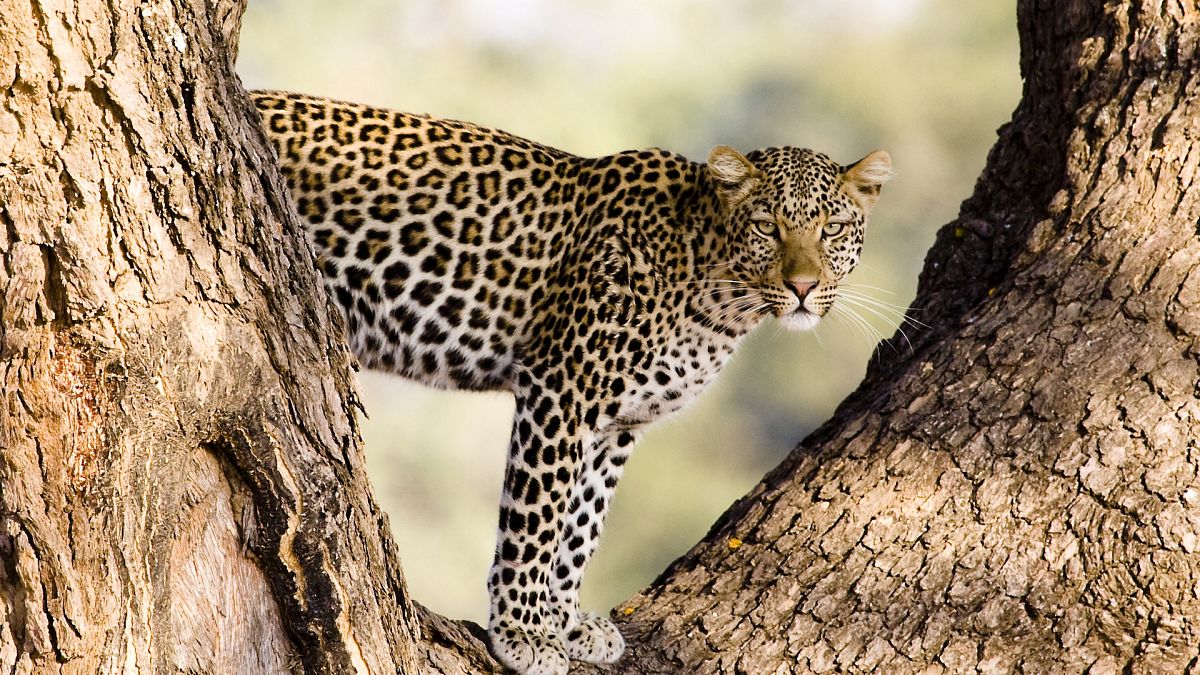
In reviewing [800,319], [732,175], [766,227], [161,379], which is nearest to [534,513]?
[800,319]

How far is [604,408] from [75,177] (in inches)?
121

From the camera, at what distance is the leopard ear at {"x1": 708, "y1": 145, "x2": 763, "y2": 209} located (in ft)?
21.2

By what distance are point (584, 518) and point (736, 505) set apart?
931 millimetres

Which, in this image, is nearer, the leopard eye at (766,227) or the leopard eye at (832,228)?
the leopard eye at (766,227)

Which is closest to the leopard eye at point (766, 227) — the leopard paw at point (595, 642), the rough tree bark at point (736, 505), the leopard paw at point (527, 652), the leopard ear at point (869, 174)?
the leopard ear at point (869, 174)

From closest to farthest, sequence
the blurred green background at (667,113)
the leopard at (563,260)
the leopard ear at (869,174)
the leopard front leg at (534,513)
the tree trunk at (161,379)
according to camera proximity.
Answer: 1. the tree trunk at (161,379)
2. the leopard front leg at (534,513)
3. the leopard at (563,260)
4. the leopard ear at (869,174)
5. the blurred green background at (667,113)

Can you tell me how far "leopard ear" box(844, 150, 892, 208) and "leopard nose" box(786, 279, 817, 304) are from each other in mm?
598

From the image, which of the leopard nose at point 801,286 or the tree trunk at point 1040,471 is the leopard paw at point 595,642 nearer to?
the tree trunk at point 1040,471

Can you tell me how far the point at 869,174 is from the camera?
6.76 metres

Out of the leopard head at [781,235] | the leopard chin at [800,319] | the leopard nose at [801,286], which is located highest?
the leopard head at [781,235]

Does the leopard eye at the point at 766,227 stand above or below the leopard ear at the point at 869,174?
below

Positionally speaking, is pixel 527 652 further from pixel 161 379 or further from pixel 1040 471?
pixel 161 379

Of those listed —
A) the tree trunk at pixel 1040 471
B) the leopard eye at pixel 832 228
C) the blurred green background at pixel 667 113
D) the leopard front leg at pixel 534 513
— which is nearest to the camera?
the tree trunk at pixel 1040 471

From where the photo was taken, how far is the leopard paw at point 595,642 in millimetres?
5680
